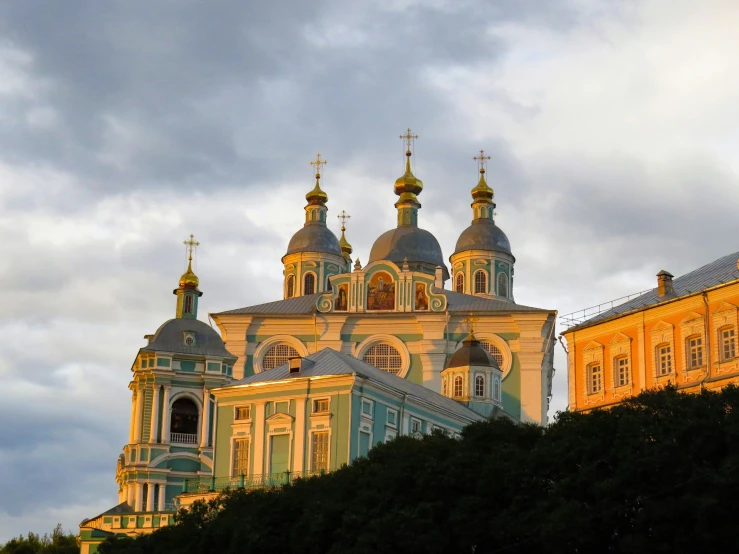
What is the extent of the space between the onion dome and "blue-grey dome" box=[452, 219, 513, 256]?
1524 cm

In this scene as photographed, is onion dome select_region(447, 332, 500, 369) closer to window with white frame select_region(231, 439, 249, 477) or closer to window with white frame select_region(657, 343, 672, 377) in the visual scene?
window with white frame select_region(231, 439, 249, 477)

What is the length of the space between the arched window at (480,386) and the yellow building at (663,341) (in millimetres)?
20862

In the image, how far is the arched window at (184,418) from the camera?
213 feet

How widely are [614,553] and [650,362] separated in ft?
48.6

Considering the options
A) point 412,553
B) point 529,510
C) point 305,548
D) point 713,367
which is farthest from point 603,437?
point 713,367

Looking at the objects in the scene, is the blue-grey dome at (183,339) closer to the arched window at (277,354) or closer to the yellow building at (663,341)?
the arched window at (277,354)

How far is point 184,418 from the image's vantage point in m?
65.4

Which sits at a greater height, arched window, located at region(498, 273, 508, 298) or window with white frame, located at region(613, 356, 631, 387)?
arched window, located at region(498, 273, 508, 298)

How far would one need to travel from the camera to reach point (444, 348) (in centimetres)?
7194

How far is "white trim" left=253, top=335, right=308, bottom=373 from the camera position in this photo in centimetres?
7275

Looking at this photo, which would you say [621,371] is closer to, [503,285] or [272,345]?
[272,345]

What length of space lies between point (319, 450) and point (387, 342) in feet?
76.8

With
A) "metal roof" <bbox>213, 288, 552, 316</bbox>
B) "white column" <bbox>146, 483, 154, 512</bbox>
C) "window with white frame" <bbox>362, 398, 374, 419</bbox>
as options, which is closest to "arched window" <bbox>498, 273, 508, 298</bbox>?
"metal roof" <bbox>213, 288, 552, 316</bbox>

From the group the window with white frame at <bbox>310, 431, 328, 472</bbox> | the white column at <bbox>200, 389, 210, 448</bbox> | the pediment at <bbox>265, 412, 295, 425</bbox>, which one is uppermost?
the white column at <bbox>200, 389, 210, 448</bbox>
